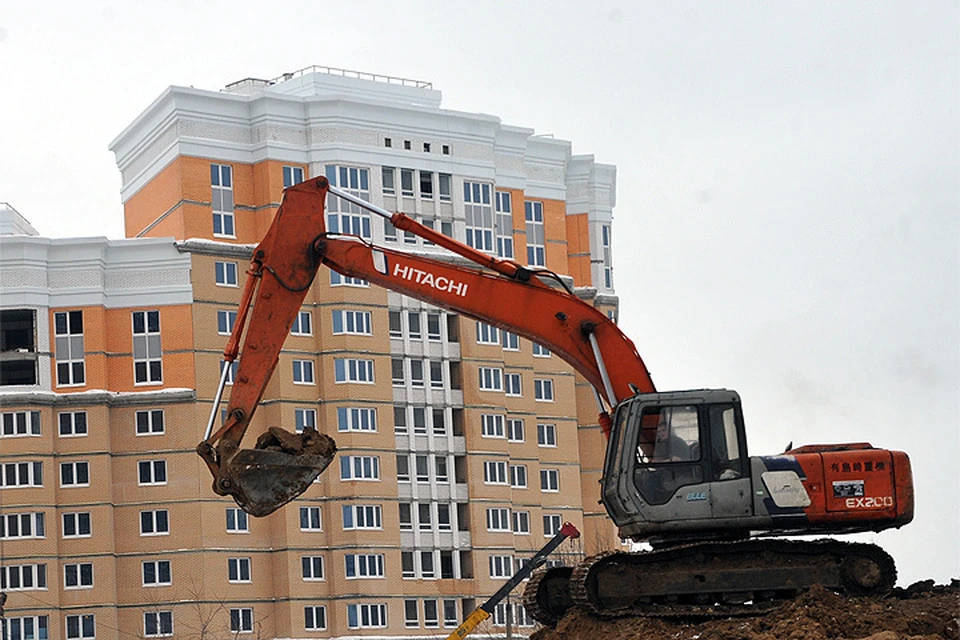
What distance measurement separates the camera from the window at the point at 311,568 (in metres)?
84.8

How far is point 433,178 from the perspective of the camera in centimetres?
9094

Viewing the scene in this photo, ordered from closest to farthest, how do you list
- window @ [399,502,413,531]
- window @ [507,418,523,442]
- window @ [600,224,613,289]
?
1. window @ [399,502,413,531]
2. window @ [507,418,523,442]
3. window @ [600,224,613,289]

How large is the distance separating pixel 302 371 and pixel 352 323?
132 inches

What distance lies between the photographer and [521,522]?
92125mm

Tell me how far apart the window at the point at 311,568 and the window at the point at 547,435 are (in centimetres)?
1495

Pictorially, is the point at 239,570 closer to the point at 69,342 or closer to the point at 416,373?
A: the point at 416,373

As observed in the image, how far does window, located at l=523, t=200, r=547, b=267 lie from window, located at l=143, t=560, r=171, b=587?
2596 centimetres

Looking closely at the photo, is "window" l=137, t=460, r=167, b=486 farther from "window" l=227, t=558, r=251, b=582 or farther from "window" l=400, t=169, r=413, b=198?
"window" l=400, t=169, r=413, b=198

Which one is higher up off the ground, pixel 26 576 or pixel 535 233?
pixel 535 233

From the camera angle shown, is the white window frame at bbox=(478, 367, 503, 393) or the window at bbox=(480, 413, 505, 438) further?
the white window frame at bbox=(478, 367, 503, 393)

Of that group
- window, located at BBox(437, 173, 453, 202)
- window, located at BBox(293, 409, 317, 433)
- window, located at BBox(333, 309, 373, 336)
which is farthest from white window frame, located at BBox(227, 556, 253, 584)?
window, located at BBox(437, 173, 453, 202)

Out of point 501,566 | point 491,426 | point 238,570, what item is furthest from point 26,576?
point 491,426

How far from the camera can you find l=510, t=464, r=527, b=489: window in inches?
3629

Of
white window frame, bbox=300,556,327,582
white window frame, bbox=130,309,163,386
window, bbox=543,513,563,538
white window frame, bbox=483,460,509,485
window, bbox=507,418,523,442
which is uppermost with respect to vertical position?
white window frame, bbox=130,309,163,386
